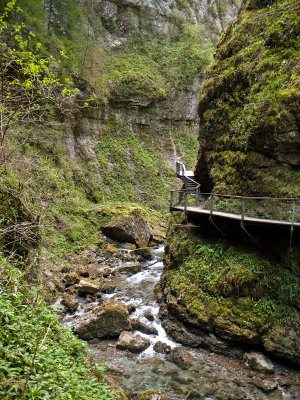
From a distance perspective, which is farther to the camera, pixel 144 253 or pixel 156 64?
pixel 156 64

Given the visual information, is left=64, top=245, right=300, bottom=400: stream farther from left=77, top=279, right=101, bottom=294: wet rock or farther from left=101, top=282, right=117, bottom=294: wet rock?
left=101, top=282, right=117, bottom=294: wet rock

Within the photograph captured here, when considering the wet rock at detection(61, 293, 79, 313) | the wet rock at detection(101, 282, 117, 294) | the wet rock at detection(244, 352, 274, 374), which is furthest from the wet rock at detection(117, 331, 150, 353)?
the wet rock at detection(101, 282, 117, 294)

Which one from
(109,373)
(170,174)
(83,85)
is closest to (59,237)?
(109,373)

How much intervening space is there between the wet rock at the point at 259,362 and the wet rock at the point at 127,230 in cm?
1240

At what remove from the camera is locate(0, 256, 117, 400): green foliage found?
132 inches

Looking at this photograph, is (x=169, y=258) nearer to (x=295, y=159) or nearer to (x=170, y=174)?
(x=295, y=159)

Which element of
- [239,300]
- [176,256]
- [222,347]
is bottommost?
[222,347]

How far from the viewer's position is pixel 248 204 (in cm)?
934

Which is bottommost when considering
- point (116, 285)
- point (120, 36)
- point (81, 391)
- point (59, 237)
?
point (116, 285)

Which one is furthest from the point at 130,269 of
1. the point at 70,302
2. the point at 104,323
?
the point at 104,323

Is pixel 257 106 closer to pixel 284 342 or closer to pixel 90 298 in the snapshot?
pixel 284 342

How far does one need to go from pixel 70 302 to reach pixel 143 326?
10.6 ft

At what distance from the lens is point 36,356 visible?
3.94 metres

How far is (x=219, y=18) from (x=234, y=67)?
45.0m
